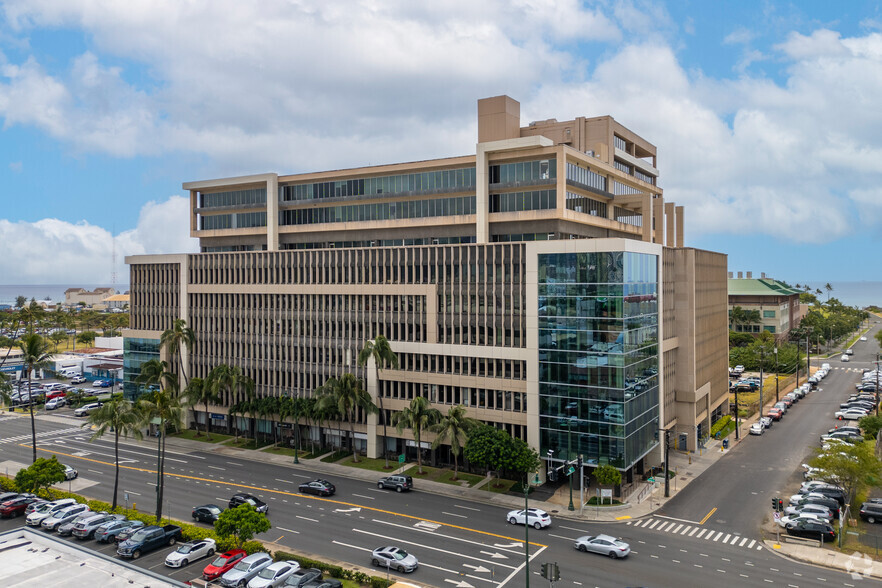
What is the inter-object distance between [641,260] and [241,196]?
205 ft

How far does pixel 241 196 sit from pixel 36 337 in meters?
36.1

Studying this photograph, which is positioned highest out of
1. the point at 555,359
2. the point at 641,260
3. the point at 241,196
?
the point at 241,196

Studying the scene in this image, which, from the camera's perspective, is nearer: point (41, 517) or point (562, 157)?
point (41, 517)

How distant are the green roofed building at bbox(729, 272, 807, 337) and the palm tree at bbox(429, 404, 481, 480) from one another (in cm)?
13208

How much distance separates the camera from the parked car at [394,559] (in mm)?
48969

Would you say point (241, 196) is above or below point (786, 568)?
above

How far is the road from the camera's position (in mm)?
49188

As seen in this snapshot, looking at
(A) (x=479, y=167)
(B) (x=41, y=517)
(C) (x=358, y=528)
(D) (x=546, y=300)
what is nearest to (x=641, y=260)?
(D) (x=546, y=300)

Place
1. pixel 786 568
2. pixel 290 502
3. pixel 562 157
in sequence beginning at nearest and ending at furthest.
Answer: pixel 786 568
pixel 290 502
pixel 562 157

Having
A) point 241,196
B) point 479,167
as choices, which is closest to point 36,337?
point 241,196

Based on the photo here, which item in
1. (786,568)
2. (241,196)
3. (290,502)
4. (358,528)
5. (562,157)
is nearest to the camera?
(786,568)

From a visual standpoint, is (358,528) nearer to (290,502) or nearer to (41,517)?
(290,502)

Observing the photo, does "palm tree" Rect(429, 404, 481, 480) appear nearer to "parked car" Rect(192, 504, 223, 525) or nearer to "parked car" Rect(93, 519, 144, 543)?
"parked car" Rect(192, 504, 223, 525)

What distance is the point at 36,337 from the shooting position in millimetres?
75688
